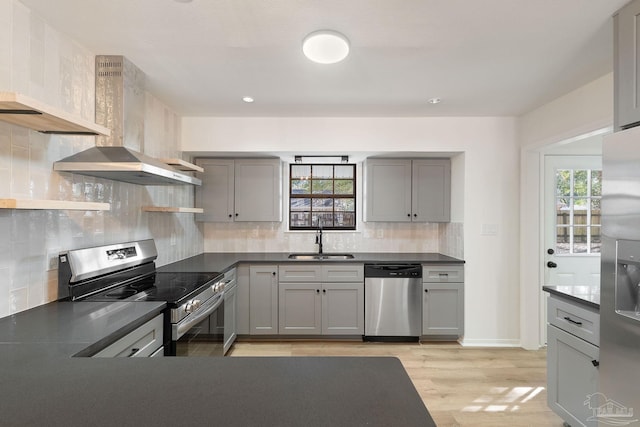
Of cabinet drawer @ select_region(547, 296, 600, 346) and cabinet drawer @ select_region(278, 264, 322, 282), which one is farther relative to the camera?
cabinet drawer @ select_region(278, 264, 322, 282)

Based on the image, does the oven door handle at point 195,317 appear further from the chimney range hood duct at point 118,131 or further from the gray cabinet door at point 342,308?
the gray cabinet door at point 342,308

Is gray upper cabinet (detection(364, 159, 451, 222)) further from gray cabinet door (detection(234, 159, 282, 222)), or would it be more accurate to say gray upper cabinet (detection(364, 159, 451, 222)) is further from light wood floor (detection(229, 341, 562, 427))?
light wood floor (detection(229, 341, 562, 427))

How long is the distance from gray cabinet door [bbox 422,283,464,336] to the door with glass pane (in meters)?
0.97

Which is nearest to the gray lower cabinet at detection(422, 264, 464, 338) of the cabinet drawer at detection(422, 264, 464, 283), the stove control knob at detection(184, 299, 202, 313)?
the cabinet drawer at detection(422, 264, 464, 283)

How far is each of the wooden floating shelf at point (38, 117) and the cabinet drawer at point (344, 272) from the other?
2427mm

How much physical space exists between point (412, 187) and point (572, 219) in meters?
1.72

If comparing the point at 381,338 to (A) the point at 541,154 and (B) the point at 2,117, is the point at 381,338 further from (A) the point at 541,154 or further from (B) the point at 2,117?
(B) the point at 2,117

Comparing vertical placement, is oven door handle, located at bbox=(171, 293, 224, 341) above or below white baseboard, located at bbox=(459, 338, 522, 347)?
above

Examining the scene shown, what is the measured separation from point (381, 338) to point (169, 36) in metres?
3.35

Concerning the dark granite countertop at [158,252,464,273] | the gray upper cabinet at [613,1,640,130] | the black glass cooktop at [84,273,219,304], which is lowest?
the black glass cooktop at [84,273,219,304]

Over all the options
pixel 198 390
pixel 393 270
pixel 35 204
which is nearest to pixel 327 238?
pixel 393 270

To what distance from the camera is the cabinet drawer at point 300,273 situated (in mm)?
3383

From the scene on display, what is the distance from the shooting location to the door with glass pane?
3266 mm

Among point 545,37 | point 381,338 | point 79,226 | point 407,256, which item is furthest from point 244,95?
point 381,338
